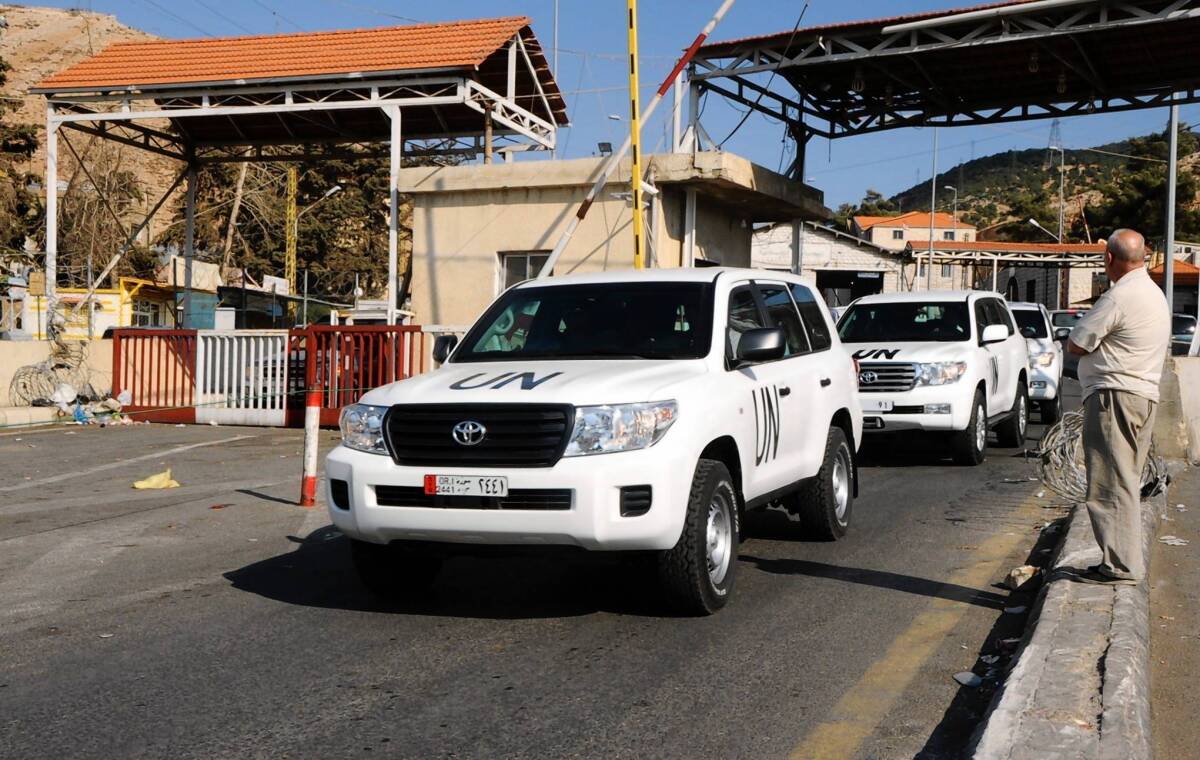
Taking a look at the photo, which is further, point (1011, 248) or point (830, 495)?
point (1011, 248)

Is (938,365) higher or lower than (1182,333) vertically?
lower

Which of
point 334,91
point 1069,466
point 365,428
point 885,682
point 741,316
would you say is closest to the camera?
point 885,682

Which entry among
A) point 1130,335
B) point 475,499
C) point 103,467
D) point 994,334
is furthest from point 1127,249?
point 103,467

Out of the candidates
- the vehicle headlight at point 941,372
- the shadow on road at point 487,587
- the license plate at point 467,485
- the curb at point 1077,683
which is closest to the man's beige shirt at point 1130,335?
Result: the curb at point 1077,683

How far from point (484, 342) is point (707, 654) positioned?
→ 2697mm

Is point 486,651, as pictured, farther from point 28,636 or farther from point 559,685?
point 28,636

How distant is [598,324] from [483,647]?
2.27 meters

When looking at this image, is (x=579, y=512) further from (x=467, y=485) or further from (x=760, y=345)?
(x=760, y=345)

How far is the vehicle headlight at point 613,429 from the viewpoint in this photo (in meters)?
5.78

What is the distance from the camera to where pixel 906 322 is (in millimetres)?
14312

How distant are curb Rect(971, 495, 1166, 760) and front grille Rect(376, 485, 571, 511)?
6.85 feet

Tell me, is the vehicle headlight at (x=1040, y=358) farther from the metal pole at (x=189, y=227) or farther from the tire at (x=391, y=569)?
the metal pole at (x=189, y=227)

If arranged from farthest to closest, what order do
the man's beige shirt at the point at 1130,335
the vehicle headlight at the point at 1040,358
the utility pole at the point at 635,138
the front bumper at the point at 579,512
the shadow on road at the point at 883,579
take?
the vehicle headlight at the point at 1040,358
the utility pole at the point at 635,138
the shadow on road at the point at 883,579
the man's beige shirt at the point at 1130,335
the front bumper at the point at 579,512

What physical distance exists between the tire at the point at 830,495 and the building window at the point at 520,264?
11.3 metres
